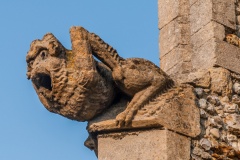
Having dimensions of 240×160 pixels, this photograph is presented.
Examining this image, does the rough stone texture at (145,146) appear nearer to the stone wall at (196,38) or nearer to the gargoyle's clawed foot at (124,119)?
the gargoyle's clawed foot at (124,119)

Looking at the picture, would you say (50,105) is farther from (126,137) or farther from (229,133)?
(229,133)

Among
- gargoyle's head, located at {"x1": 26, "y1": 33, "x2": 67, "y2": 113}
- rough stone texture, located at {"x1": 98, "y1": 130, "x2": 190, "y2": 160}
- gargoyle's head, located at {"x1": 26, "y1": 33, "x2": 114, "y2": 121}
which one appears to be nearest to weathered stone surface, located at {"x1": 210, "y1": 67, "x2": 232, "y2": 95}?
rough stone texture, located at {"x1": 98, "y1": 130, "x2": 190, "y2": 160}

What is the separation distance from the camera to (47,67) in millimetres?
6000

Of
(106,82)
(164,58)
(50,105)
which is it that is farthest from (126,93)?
(164,58)

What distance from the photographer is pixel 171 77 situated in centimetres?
685

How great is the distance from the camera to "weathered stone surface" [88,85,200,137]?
6.03 m

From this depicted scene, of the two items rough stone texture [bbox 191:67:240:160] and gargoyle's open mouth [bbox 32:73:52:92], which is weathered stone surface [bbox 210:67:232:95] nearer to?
rough stone texture [bbox 191:67:240:160]

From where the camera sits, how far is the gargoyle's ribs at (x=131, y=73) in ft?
20.1

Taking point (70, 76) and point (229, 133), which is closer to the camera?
point (70, 76)

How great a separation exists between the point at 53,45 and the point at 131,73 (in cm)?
66

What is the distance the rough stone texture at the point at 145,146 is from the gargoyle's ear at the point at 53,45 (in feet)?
2.57

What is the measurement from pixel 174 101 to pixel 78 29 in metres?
0.97

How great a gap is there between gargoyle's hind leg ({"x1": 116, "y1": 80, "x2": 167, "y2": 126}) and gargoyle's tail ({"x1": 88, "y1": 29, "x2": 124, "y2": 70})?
1.01 feet

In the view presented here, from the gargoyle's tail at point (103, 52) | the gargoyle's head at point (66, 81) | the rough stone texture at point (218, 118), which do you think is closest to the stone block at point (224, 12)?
the rough stone texture at point (218, 118)
